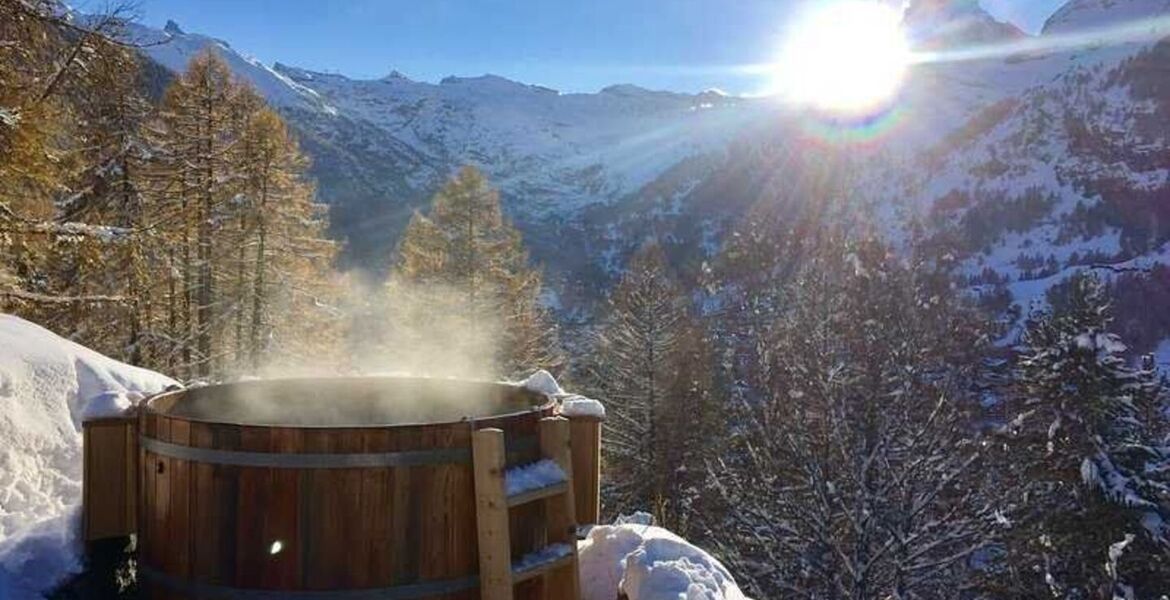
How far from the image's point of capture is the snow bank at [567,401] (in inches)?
198

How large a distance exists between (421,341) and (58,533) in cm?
1523

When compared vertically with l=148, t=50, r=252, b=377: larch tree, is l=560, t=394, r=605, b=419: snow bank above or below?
below

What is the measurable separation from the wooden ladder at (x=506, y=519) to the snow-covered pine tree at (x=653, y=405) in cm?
1566

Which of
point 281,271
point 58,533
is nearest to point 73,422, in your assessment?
point 58,533

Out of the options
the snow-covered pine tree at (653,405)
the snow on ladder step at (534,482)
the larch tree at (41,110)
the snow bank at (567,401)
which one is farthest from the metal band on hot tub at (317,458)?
the snow-covered pine tree at (653,405)

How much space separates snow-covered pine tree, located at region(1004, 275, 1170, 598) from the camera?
43.4 feet

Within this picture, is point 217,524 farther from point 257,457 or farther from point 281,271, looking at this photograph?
point 281,271

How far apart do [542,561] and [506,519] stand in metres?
0.40

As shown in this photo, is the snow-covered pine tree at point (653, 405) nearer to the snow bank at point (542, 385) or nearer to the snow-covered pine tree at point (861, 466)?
the snow-covered pine tree at point (861, 466)

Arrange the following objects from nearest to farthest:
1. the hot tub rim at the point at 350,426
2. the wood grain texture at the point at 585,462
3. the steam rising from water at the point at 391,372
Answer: the hot tub rim at the point at 350,426
the wood grain texture at the point at 585,462
the steam rising from water at the point at 391,372

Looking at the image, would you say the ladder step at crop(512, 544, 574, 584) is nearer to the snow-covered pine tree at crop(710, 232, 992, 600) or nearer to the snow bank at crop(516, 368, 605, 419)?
the snow bank at crop(516, 368, 605, 419)

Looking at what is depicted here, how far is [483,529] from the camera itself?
375cm

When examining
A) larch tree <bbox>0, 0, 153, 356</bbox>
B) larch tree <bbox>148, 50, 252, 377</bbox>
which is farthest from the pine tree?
larch tree <bbox>0, 0, 153, 356</bbox>

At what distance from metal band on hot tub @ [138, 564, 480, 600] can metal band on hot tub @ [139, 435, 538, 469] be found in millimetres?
548
